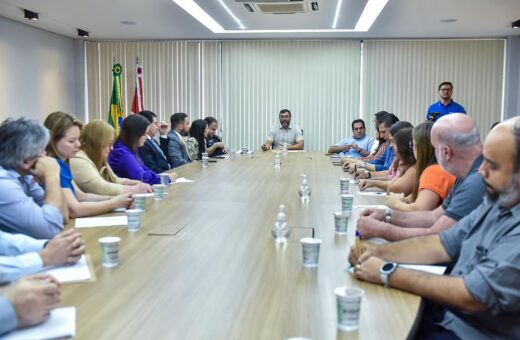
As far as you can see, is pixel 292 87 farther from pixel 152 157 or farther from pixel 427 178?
pixel 427 178

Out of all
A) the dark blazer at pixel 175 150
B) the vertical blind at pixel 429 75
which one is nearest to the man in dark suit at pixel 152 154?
the dark blazer at pixel 175 150

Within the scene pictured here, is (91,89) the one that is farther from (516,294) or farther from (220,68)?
(516,294)

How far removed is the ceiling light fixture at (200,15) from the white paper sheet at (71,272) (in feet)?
16.7

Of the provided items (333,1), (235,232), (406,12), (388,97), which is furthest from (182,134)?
(235,232)

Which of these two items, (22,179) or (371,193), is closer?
(22,179)

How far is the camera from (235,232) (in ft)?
8.78

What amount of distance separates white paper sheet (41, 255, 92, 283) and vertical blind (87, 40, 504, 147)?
7999mm

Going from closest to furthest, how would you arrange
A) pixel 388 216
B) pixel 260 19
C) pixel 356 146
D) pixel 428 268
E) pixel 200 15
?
pixel 428 268, pixel 388 216, pixel 200 15, pixel 260 19, pixel 356 146

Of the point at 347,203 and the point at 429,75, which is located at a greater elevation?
the point at 429,75

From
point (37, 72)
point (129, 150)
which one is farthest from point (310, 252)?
point (37, 72)

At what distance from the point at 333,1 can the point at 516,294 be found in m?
5.55

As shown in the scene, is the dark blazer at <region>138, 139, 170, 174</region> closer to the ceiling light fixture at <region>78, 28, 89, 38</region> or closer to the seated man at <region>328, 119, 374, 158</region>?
the seated man at <region>328, 119, 374, 158</region>

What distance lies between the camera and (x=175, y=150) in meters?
6.73

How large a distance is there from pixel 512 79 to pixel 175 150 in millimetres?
5865
